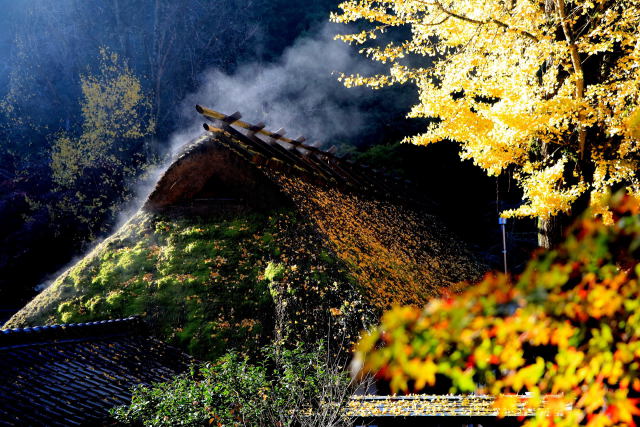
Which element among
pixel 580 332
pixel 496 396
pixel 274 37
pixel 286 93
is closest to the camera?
pixel 580 332

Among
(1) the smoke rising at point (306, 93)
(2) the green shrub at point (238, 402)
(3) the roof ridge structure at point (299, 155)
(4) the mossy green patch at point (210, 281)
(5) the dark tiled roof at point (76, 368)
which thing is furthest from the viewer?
(1) the smoke rising at point (306, 93)

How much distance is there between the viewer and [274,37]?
24.0 metres

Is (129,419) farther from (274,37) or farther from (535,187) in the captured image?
(274,37)

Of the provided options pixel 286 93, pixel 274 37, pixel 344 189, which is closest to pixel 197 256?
pixel 344 189

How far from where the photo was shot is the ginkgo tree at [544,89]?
16.1 feet

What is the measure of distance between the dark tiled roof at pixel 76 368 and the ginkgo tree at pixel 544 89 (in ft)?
15.2

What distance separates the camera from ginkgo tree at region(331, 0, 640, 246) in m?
4.90

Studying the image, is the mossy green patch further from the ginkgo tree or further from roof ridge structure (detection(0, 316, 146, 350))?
the ginkgo tree

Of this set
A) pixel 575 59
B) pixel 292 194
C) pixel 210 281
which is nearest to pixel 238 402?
pixel 210 281

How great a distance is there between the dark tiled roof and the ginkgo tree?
15.2ft

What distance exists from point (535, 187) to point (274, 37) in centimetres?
2170

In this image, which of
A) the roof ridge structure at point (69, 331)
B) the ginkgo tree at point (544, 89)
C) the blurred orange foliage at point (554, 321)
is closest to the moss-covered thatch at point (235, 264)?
the roof ridge structure at point (69, 331)

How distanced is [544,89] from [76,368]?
6507mm

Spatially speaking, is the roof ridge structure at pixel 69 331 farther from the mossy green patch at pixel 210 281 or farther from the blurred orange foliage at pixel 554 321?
the blurred orange foliage at pixel 554 321
